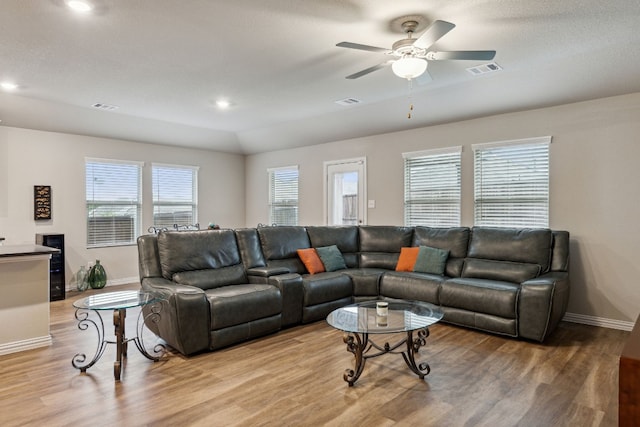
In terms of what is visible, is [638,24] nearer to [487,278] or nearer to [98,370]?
[487,278]

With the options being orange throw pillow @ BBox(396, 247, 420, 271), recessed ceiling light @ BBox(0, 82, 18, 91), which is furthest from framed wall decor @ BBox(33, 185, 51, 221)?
orange throw pillow @ BBox(396, 247, 420, 271)

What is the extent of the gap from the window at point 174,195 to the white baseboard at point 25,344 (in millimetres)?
3685

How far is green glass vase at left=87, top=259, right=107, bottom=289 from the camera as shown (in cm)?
619

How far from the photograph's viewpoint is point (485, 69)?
13.7 feet

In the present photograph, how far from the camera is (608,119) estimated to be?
4324 millimetres

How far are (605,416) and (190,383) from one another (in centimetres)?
274

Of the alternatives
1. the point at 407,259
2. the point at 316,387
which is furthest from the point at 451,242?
the point at 316,387

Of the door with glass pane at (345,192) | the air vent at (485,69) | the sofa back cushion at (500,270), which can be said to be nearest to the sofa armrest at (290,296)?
the sofa back cushion at (500,270)

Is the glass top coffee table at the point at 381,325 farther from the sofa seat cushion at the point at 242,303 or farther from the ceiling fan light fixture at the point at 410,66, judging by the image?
the ceiling fan light fixture at the point at 410,66

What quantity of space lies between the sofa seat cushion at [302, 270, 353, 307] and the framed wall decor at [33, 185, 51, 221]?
4150mm

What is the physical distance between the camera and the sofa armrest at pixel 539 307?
363 cm

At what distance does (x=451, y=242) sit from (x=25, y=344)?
4.61 meters

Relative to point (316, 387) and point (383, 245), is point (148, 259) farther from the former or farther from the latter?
point (383, 245)

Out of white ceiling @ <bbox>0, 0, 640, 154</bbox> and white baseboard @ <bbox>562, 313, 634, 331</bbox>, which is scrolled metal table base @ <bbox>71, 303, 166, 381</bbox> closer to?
white ceiling @ <bbox>0, 0, 640, 154</bbox>
